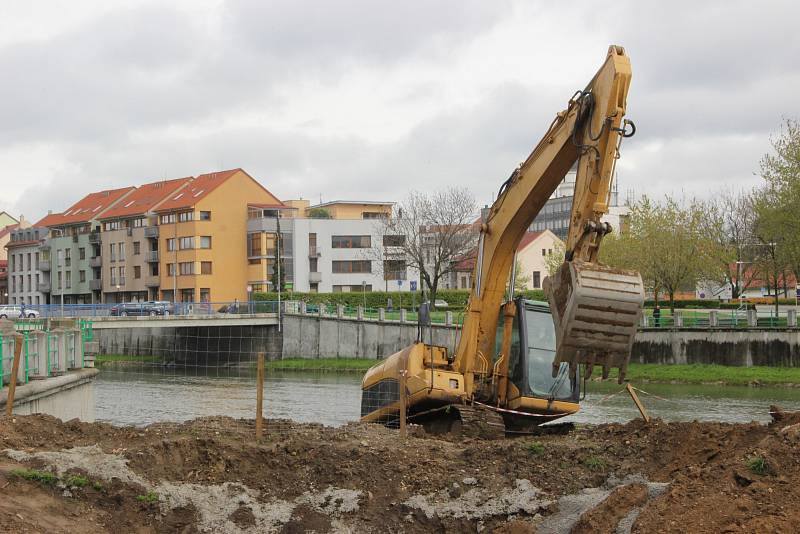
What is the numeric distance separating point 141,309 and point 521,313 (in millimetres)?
55663

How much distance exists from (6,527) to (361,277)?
271 ft

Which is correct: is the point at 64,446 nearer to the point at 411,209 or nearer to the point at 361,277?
the point at 411,209

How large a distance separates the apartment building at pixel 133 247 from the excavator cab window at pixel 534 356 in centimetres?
7714

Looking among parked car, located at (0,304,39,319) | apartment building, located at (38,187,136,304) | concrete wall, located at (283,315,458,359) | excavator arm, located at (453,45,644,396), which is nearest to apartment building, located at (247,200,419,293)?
apartment building, located at (38,187,136,304)

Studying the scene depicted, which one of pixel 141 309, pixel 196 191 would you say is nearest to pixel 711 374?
pixel 141 309

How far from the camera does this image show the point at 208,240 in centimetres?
8862

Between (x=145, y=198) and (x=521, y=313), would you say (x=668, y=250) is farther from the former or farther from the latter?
(x=145, y=198)

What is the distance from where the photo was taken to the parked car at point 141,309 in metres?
67.8

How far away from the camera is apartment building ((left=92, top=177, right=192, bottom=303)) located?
93125 mm

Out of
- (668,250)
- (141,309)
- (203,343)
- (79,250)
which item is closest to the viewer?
(668,250)

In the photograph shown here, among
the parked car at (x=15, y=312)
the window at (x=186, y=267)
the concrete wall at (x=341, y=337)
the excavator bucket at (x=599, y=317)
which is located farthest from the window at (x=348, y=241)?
the excavator bucket at (x=599, y=317)

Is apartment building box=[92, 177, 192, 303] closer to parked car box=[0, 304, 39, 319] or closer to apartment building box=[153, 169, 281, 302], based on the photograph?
apartment building box=[153, 169, 281, 302]

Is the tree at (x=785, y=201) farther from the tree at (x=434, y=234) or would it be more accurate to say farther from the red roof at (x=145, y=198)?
the red roof at (x=145, y=198)

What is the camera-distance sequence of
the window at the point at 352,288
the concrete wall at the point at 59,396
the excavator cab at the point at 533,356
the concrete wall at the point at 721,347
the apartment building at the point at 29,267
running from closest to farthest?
the excavator cab at the point at 533,356, the concrete wall at the point at 59,396, the concrete wall at the point at 721,347, the window at the point at 352,288, the apartment building at the point at 29,267
